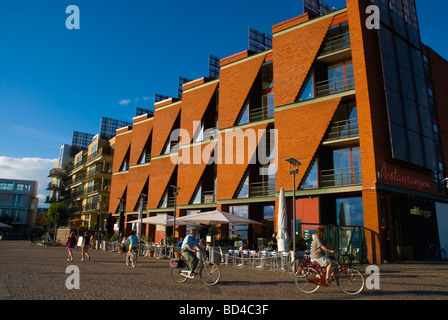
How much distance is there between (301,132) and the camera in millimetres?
21453

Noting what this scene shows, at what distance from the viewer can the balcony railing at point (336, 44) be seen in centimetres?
2134

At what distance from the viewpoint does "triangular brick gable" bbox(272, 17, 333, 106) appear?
72.4 ft

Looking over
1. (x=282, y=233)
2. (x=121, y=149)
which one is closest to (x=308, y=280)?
(x=282, y=233)

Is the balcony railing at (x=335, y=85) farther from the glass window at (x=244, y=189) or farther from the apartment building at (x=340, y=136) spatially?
the glass window at (x=244, y=189)

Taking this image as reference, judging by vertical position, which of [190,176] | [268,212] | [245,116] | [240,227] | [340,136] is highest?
[245,116]

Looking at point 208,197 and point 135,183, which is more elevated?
point 135,183

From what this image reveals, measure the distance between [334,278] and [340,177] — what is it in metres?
12.8

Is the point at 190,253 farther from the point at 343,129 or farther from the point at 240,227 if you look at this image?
the point at 240,227

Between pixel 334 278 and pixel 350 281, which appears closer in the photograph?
pixel 350 281

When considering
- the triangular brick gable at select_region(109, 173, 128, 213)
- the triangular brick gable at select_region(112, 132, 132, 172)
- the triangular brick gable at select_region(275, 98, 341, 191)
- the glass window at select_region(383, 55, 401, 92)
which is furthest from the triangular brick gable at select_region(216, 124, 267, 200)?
the triangular brick gable at select_region(112, 132, 132, 172)

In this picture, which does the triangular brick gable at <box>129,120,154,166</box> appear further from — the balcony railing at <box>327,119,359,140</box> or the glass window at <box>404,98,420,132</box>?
the glass window at <box>404,98,420,132</box>

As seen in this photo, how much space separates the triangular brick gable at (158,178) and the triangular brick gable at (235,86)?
8.70 m

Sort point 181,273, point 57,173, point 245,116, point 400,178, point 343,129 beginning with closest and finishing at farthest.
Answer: point 181,273, point 400,178, point 343,129, point 245,116, point 57,173
